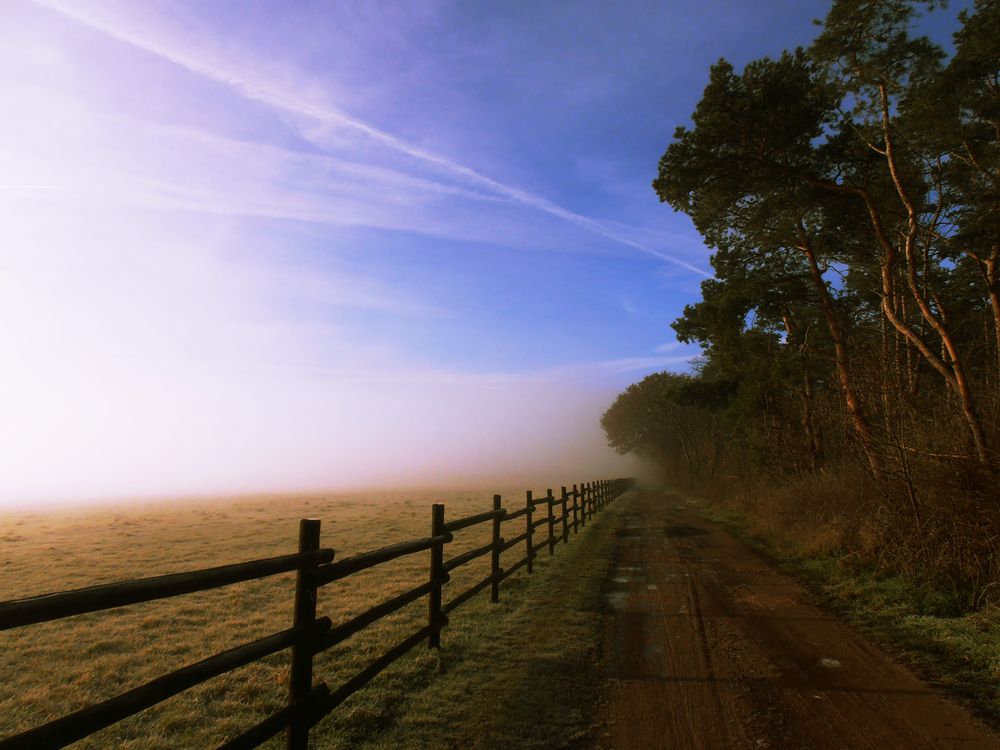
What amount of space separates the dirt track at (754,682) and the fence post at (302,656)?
2.17m

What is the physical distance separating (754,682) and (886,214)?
9965 millimetres

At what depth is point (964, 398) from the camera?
23.3ft

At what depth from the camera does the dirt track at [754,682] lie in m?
3.75

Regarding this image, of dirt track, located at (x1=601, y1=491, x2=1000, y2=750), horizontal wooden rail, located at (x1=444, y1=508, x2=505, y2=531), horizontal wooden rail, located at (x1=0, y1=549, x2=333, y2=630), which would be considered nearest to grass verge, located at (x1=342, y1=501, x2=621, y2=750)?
dirt track, located at (x1=601, y1=491, x2=1000, y2=750)

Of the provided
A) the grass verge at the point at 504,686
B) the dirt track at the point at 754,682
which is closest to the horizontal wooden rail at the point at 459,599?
the grass verge at the point at 504,686

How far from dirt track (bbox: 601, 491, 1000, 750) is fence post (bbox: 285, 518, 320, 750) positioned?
7.12 feet

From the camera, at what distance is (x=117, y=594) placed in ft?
7.76

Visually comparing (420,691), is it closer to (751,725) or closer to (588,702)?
(588,702)

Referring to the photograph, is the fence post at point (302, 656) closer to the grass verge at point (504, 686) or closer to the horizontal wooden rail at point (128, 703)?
the horizontal wooden rail at point (128, 703)

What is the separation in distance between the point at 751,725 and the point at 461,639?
10.4ft

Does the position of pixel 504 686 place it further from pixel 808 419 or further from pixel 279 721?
pixel 808 419

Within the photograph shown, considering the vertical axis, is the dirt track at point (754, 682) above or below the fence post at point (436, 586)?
below

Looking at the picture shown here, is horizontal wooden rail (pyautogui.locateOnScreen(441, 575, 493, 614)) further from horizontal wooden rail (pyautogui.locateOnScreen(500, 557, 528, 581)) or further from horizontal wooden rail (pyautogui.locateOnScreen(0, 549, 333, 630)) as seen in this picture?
horizontal wooden rail (pyautogui.locateOnScreen(0, 549, 333, 630))

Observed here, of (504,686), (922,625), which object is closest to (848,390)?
(922,625)
